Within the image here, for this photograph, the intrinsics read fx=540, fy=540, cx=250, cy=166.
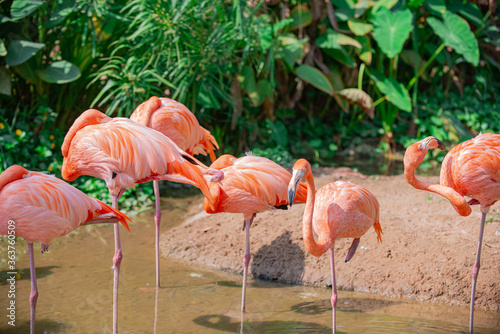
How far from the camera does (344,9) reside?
7.27 meters

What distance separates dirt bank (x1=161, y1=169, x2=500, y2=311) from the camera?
380 centimetres

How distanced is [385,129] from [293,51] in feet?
5.91

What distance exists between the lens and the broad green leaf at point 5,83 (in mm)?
5390

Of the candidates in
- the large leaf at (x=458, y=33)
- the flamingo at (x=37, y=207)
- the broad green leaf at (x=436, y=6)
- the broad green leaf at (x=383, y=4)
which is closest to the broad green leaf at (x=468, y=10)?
the broad green leaf at (x=436, y=6)

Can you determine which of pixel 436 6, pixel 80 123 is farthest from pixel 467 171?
pixel 436 6

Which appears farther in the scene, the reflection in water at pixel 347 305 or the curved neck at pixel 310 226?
the reflection in water at pixel 347 305

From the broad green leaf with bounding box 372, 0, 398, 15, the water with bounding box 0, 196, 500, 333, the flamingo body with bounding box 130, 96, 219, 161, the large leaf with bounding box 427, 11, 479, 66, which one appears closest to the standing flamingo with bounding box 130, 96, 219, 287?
the flamingo body with bounding box 130, 96, 219, 161

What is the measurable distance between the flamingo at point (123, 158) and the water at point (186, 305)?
45cm

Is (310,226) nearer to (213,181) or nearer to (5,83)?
(213,181)

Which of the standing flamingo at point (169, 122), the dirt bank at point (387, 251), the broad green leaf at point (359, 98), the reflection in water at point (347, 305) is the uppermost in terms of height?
the broad green leaf at point (359, 98)

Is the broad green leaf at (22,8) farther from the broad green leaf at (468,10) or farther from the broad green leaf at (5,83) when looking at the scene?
the broad green leaf at (468,10)

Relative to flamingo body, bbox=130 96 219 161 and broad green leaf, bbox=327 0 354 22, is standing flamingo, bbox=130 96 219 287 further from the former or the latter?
broad green leaf, bbox=327 0 354 22

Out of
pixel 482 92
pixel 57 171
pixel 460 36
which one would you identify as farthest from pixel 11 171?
pixel 482 92

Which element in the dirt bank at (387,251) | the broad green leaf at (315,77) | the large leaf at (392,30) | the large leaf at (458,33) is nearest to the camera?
the dirt bank at (387,251)
